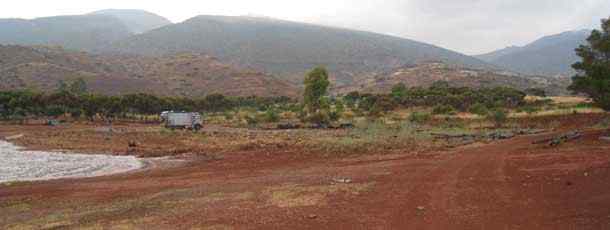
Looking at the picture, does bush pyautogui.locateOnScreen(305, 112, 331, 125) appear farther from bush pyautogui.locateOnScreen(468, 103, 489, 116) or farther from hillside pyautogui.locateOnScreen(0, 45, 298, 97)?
hillside pyautogui.locateOnScreen(0, 45, 298, 97)

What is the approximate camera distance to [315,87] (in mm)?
71312

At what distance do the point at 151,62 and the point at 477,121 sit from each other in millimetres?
137811

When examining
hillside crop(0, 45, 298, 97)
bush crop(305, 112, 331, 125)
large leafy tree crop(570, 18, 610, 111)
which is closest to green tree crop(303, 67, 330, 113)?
bush crop(305, 112, 331, 125)

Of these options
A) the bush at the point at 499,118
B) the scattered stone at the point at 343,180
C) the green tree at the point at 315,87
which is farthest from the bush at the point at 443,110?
the scattered stone at the point at 343,180

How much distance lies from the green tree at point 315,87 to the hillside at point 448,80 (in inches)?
2642

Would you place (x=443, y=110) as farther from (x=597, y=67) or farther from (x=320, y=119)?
(x=597, y=67)

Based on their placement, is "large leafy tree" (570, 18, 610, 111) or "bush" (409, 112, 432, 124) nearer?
"large leafy tree" (570, 18, 610, 111)

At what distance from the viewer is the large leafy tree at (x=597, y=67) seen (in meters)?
31.3

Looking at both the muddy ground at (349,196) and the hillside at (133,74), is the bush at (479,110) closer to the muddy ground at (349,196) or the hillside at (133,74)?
the muddy ground at (349,196)

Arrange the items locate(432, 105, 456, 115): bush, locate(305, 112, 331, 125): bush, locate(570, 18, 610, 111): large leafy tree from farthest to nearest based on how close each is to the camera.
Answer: locate(432, 105, 456, 115): bush → locate(305, 112, 331, 125): bush → locate(570, 18, 610, 111): large leafy tree

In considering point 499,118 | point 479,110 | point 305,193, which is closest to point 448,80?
point 479,110

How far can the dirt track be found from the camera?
12.0 meters

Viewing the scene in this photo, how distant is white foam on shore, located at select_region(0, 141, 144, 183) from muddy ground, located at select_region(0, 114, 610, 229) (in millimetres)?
2613

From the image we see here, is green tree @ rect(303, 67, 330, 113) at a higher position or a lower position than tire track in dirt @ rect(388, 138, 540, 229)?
higher
